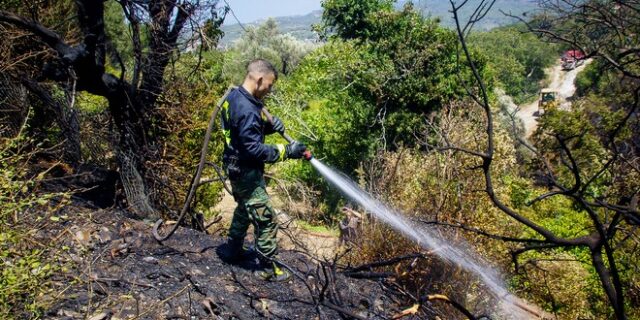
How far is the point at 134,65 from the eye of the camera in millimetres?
5504

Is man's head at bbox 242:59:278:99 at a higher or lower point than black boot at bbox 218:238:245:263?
higher

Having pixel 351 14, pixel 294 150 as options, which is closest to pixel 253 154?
pixel 294 150

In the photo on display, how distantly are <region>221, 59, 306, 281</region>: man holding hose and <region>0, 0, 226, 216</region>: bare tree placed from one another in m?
1.33

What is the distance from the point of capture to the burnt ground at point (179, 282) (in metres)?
3.61

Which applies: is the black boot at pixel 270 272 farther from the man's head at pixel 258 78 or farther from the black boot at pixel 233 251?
the man's head at pixel 258 78

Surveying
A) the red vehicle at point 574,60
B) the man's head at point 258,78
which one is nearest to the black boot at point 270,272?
the man's head at point 258,78

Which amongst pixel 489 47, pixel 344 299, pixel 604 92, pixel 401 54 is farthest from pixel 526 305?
pixel 489 47

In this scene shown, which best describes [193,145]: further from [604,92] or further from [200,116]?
[604,92]

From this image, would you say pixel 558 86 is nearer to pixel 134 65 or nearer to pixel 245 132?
pixel 134 65

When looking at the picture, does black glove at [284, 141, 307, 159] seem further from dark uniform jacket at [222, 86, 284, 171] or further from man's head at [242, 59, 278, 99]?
man's head at [242, 59, 278, 99]

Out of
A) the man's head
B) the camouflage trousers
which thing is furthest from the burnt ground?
the man's head

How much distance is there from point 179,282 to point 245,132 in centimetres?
143

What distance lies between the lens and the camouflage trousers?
4.21 metres

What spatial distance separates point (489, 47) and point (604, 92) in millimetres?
50489
